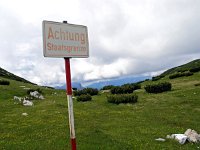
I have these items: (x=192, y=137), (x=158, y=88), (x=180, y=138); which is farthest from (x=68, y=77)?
(x=158, y=88)

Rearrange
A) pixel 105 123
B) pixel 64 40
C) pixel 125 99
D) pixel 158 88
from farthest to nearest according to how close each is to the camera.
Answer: pixel 158 88
pixel 125 99
pixel 105 123
pixel 64 40

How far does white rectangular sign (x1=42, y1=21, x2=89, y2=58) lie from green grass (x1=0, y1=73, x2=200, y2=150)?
7.84 meters

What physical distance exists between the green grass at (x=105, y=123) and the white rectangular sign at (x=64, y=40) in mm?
7837

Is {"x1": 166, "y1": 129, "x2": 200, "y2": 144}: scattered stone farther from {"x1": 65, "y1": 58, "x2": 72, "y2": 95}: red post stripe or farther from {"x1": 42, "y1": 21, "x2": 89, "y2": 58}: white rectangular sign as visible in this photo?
{"x1": 65, "y1": 58, "x2": 72, "y2": 95}: red post stripe

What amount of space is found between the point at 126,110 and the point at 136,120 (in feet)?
17.4

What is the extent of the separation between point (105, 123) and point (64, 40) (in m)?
15.3

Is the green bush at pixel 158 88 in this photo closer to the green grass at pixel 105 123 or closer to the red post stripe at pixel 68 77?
the green grass at pixel 105 123

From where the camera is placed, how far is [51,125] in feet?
85.4

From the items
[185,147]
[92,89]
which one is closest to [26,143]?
[185,147]

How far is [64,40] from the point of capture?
12.2 m

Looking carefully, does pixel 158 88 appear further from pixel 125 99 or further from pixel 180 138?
pixel 180 138

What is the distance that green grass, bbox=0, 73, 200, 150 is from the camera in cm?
2008

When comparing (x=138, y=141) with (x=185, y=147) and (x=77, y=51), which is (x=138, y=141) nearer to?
(x=185, y=147)

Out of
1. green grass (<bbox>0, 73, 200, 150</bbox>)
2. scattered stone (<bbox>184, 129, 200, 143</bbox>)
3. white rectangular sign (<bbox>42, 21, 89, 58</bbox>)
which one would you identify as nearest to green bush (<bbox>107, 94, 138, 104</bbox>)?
green grass (<bbox>0, 73, 200, 150</bbox>)
